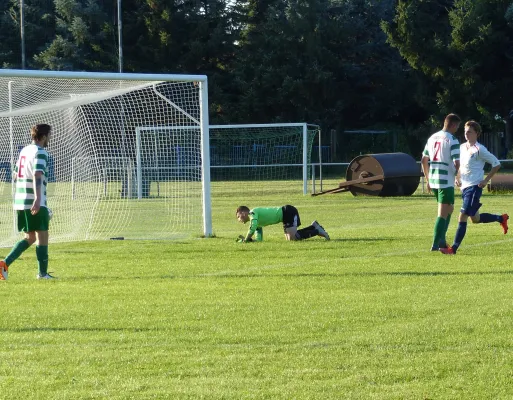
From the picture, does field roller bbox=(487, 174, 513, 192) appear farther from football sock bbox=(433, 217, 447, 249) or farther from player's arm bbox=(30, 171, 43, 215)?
Result: player's arm bbox=(30, 171, 43, 215)

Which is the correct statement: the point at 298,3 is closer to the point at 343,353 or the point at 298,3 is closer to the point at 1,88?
the point at 1,88

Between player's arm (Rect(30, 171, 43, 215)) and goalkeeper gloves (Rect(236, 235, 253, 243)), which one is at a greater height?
player's arm (Rect(30, 171, 43, 215))

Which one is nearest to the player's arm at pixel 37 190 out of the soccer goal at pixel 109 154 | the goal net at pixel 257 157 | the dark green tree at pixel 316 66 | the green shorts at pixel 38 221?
the green shorts at pixel 38 221

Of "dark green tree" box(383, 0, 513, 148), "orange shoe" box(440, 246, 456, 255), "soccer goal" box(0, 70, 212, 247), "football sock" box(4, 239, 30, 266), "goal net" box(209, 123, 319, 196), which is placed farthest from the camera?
"dark green tree" box(383, 0, 513, 148)

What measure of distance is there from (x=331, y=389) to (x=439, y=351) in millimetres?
1265

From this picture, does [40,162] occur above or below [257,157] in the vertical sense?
above

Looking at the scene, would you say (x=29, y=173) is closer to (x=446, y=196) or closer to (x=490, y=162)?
(x=446, y=196)

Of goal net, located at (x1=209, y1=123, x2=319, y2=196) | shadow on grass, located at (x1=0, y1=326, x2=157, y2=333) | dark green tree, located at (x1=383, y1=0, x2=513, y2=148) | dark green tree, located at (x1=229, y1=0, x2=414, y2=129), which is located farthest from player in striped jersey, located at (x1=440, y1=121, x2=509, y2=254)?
dark green tree, located at (x1=229, y1=0, x2=414, y2=129)

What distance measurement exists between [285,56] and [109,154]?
29.9 meters

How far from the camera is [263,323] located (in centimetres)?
808

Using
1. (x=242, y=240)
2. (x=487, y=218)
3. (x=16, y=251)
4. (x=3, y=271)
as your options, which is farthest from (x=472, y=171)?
(x=3, y=271)

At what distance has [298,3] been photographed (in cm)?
5322

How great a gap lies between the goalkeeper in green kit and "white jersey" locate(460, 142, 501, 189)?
2472 mm

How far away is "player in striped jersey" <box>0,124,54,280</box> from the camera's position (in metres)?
11.2
